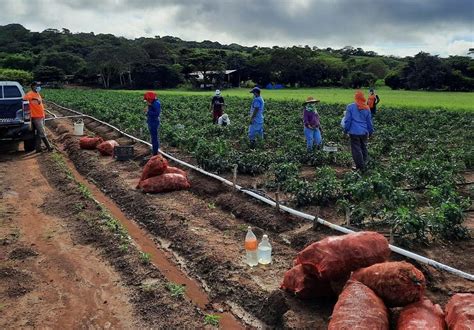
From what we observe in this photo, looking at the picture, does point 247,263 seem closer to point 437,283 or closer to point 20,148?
point 437,283

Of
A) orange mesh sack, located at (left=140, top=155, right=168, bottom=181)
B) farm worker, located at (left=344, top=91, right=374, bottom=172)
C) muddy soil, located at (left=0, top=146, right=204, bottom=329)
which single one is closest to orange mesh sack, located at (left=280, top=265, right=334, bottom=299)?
muddy soil, located at (left=0, top=146, right=204, bottom=329)

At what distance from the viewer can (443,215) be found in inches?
226

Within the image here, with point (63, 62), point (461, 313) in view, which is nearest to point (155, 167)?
point (461, 313)

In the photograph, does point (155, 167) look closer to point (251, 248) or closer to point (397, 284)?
point (251, 248)

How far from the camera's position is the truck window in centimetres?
1255

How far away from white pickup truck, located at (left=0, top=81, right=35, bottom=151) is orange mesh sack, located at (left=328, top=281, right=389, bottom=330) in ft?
36.0

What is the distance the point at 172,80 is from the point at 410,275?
208 ft

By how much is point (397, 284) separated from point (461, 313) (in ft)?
1.52

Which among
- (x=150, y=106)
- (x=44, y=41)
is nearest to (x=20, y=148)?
(x=150, y=106)

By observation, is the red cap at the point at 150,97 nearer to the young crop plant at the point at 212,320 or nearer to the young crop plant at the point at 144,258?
the young crop plant at the point at 144,258

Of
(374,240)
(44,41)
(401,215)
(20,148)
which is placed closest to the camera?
(374,240)

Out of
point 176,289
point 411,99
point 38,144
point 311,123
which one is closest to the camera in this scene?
point 176,289

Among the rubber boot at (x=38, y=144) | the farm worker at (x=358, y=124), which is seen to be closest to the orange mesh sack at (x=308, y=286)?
A: the farm worker at (x=358, y=124)

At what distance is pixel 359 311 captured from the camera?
3.41 m
